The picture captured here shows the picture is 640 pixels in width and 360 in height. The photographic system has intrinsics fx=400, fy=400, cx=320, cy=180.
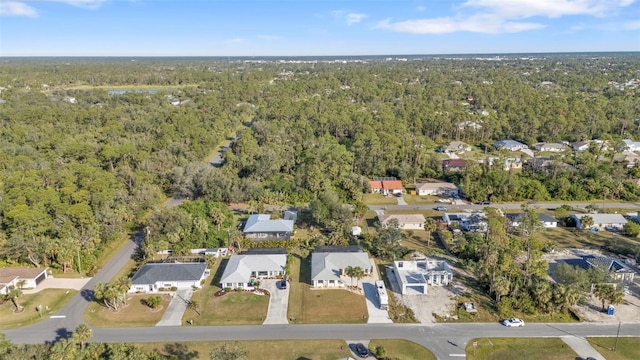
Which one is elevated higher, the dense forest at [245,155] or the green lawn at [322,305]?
the dense forest at [245,155]

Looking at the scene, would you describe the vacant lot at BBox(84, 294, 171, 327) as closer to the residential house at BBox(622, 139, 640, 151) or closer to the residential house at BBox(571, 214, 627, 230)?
the residential house at BBox(571, 214, 627, 230)

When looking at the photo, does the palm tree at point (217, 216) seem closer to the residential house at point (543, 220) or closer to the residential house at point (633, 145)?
the residential house at point (543, 220)

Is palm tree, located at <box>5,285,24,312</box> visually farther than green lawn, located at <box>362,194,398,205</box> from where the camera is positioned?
No

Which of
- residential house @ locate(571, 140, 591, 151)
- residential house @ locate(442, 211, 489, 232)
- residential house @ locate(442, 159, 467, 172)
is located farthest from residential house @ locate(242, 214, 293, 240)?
residential house @ locate(571, 140, 591, 151)

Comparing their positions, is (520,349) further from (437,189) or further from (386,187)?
(386,187)

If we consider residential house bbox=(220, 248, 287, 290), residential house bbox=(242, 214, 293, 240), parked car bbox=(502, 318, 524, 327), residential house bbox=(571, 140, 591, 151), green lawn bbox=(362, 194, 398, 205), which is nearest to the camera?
parked car bbox=(502, 318, 524, 327)

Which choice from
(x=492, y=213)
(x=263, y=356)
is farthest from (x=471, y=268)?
(x=263, y=356)

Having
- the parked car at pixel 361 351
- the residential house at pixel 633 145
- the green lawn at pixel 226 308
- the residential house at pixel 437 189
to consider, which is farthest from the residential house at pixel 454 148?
the parked car at pixel 361 351
